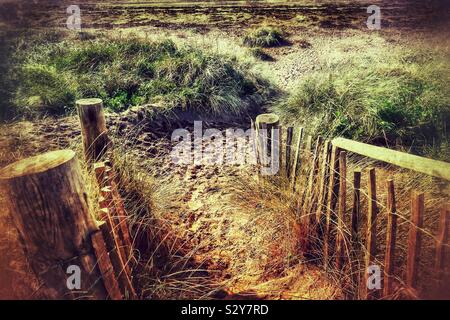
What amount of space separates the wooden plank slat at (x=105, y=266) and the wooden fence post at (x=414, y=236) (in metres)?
1.44

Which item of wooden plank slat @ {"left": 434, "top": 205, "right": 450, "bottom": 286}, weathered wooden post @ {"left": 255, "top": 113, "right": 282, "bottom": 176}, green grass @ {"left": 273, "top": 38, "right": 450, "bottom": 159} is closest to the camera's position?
wooden plank slat @ {"left": 434, "top": 205, "right": 450, "bottom": 286}

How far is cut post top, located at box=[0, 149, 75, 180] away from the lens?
4.65 feet

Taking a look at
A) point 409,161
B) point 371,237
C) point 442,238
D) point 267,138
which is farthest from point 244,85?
point 442,238

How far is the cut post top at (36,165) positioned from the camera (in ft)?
4.65

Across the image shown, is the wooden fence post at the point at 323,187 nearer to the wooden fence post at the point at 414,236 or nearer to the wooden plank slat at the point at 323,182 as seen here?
the wooden plank slat at the point at 323,182

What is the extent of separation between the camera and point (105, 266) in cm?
166

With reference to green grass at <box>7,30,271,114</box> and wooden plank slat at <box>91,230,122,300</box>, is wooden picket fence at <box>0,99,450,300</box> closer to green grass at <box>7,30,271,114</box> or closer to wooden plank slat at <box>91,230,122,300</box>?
wooden plank slat at <box>91,230,122,300</box>

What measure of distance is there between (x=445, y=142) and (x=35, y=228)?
13.6ft

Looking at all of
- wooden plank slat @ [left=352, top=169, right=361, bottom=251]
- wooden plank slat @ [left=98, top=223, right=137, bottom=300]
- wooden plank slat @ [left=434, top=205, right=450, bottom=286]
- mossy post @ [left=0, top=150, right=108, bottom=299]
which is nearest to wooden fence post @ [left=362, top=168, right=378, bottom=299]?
wooden plank slat @ [left=352, top=169, right=361, bottom=251]

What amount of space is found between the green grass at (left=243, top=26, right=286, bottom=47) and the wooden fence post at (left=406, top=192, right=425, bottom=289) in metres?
6.62

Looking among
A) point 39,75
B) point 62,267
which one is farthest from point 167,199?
point 39,75

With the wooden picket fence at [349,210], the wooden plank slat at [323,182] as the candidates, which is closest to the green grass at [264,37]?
the wooden picket fence at [349,210]

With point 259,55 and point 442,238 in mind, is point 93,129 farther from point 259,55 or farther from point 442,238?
point 259,55

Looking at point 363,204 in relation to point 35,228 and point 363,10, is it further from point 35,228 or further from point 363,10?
point 363,10
